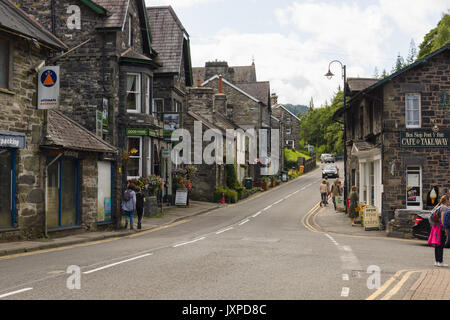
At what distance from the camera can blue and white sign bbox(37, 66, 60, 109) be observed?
17.3 metres

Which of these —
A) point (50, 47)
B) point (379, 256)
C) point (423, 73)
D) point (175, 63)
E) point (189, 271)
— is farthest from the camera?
point (175, 63)

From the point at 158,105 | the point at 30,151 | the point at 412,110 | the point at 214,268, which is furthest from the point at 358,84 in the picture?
the point at 214,268

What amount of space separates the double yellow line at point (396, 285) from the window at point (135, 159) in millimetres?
19370


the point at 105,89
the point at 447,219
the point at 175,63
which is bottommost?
the point at 447,219

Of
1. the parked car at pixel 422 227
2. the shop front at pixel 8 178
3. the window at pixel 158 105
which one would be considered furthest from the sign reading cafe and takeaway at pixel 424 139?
the shop front at pixel 8 178

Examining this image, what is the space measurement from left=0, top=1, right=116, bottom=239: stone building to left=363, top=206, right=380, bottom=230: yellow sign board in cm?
1214

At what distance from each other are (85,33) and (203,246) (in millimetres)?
15457

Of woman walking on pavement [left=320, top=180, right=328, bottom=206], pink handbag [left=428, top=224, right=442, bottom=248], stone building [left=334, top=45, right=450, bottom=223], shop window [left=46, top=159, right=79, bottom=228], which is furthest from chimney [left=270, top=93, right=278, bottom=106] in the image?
pink handbag [left=428, top=224, right=442, bottom=248]

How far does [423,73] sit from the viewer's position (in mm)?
24609

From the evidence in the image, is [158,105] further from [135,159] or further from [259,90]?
[259,90]
